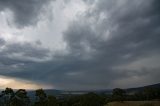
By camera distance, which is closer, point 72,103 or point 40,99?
point 40,99

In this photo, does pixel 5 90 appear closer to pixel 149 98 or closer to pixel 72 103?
pixel 72 103

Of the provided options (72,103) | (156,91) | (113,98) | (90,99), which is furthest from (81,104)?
(156,91)

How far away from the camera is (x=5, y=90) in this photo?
512 feet

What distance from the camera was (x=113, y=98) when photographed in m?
174

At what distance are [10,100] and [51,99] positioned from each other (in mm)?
23263

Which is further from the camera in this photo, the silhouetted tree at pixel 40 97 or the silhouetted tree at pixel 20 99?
the silhouetted tree at pixel 40 97

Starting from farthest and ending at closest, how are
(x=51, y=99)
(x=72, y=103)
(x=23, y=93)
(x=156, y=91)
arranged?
(x=156, y=91)
(x=72, y=103)
(x=23, y=93)
(x=51, y=99)

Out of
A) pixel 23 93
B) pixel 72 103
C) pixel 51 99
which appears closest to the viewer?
pixel 51 99

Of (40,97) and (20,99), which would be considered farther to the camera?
(20,99)

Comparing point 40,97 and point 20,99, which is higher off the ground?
point 40,97

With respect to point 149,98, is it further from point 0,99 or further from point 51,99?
point 0,99

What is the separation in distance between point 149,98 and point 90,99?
57.0m

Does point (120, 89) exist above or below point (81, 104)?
above

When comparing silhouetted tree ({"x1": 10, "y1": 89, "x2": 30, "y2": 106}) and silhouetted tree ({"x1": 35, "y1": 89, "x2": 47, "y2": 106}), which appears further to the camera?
silhouetted tree ({"x1": 35, "y1": 89, "x2": 47, "y2": 106})
